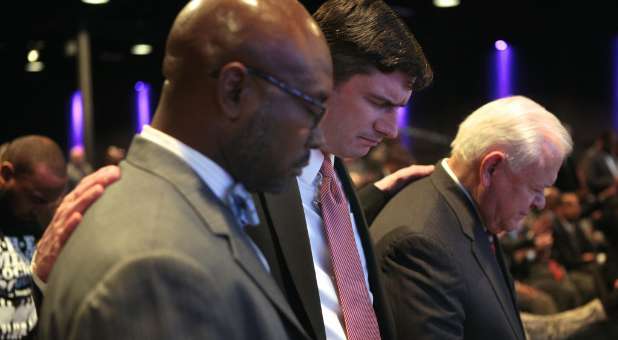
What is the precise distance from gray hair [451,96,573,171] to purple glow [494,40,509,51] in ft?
39.0

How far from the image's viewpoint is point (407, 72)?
187 cm

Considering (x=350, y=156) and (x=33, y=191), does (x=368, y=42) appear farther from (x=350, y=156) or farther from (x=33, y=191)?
(x=33, y=191)

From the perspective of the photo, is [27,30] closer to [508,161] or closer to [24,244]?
[24,244]

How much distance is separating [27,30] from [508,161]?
1030 centimetres

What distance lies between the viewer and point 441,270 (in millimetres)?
1966

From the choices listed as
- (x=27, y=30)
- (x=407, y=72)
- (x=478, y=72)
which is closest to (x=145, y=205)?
(x=407, y=72)

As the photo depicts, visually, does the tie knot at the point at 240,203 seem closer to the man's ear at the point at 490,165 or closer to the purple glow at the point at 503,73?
the man's ear at the point at 490,165

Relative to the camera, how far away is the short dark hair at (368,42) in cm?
184

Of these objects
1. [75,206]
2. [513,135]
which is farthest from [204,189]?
[513,135]

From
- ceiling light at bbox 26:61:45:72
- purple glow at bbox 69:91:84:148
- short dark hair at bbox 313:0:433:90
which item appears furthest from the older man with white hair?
purple glow at bbox 69:91:84:148

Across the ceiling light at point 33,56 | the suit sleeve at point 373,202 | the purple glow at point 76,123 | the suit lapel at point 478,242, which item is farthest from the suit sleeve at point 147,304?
the purple glow at point 76,123

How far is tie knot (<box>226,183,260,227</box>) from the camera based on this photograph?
44.4 inches

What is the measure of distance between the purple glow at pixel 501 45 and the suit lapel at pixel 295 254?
12677 millimetres

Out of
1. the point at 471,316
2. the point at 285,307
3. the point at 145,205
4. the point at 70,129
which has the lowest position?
the point at 70,129
